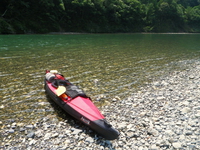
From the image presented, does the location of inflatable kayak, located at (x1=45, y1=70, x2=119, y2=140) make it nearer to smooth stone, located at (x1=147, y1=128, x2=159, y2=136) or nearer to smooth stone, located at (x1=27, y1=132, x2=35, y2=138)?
smooth stone, located at (x1=147, y1=128, x2=159, y2=136)

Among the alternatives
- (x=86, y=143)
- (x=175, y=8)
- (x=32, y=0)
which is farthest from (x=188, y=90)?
(x=175, y=8)

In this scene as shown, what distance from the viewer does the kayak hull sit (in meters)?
5.15

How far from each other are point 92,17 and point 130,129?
227ft

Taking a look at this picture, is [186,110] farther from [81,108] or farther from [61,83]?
[61,83]

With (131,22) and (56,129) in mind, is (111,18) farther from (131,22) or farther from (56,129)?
(56,129)

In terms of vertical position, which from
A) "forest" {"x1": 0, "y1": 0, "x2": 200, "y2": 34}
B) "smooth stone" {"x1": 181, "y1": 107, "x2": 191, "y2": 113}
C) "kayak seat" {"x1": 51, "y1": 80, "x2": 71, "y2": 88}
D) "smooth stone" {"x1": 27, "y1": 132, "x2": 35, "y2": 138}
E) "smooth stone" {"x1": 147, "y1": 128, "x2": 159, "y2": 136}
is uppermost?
"forest" {"x1": 0, "y1": 0, "x2": 200, "y2": 34}

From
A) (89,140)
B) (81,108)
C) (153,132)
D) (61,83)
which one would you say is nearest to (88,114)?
(81,108)

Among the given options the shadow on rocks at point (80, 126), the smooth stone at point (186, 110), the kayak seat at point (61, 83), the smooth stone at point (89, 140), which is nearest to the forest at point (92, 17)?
the kayak seat at point (61, 83)

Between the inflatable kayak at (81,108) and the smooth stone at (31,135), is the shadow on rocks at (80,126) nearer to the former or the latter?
the inflatable kayak at (81,108)

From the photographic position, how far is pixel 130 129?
18.6 feet

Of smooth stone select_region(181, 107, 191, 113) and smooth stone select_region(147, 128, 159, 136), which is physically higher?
smooth stone select_region(181, 107, 191, 113)

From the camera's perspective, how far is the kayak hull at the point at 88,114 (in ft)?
16.9

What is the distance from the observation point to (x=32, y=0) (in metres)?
54.8

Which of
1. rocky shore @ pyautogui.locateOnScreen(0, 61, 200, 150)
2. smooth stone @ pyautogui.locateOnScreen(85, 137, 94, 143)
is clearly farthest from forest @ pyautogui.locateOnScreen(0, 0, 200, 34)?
smooth stone @ pyautogui.locateOnScreen(85, 137, 94, 143)
